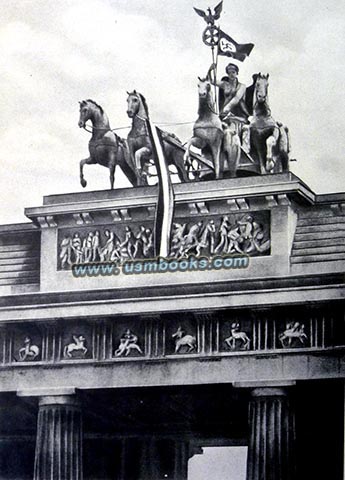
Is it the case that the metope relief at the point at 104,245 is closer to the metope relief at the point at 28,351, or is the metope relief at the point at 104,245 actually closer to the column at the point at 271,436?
the metope relief at the point at 28,351

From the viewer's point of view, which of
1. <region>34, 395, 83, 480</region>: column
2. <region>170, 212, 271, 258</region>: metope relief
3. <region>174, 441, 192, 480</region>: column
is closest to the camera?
<region>170, 212, 271, 258</region>: metope relief

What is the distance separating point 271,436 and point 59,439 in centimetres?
428

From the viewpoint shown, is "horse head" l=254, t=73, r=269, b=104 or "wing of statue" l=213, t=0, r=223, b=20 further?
"horse head" l=254, t=73, r=269, b=104

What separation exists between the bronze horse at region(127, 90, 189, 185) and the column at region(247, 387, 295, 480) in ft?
15.5

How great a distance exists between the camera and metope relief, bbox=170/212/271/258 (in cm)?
2911

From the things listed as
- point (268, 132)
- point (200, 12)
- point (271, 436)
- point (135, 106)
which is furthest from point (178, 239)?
point (200, 12)

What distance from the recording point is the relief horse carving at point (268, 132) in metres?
29.5

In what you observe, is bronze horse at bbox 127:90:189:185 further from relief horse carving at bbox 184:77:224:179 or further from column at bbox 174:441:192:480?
column at bbox 174:441:192:480

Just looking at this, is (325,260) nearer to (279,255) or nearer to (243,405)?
(279,255)

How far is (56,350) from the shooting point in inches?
1193

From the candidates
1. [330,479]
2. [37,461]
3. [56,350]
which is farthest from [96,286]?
[330,479]

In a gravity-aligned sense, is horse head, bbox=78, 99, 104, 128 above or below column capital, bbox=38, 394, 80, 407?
above

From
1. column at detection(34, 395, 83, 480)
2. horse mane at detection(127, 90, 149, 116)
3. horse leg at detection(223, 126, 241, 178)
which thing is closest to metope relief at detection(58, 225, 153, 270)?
horse leg at detection(223, 126, 241, 178)

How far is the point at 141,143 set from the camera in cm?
3066
